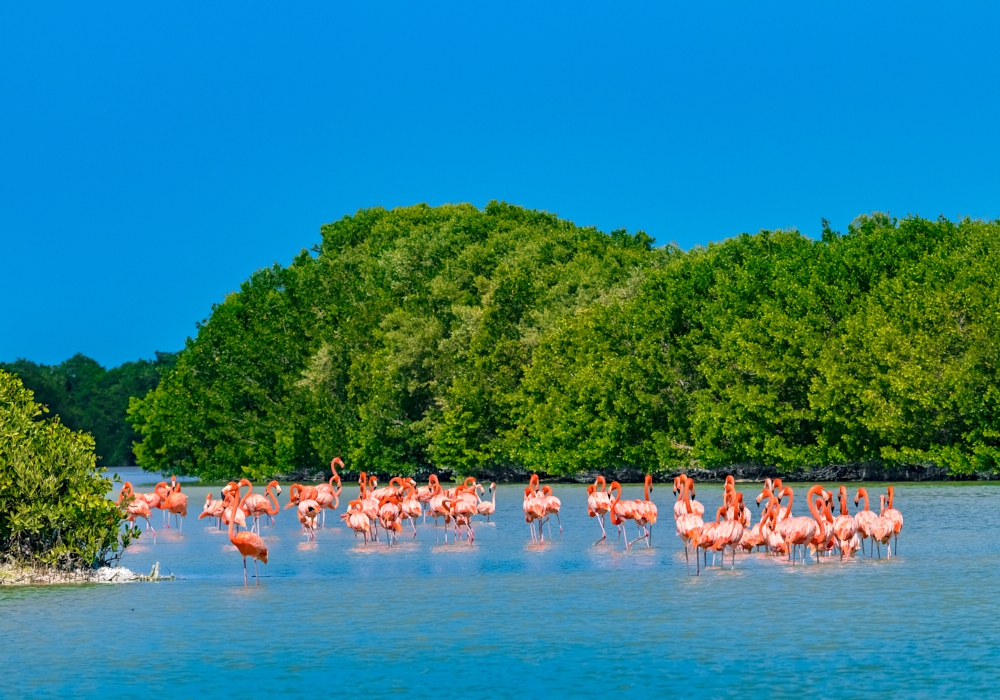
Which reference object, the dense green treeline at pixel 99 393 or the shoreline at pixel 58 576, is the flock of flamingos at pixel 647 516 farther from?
the dense green treeline at pixel 99 393

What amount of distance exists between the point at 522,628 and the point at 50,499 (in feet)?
34.4

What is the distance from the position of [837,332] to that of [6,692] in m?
56.8

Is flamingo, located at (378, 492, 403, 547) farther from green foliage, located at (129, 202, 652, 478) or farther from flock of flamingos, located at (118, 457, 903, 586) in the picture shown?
green foliage, located at (129, 202, 652, 478)

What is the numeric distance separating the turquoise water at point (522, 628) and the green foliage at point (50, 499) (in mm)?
1149

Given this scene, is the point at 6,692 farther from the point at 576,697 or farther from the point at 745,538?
the point at 745,538

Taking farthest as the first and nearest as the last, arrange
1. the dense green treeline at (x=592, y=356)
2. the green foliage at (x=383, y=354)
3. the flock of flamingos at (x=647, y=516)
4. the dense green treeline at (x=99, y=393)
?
the dense green treeline at (x=99, y=393) → the green foliage at (x=383, y=354) → the dense green treeline at (x=592, y=356) → the flock of flamingos at (x=647, y=516)

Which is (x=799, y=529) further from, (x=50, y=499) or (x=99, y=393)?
(x=99, y=393)

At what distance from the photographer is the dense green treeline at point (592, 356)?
204 feet

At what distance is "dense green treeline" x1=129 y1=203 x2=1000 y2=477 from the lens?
62.2m

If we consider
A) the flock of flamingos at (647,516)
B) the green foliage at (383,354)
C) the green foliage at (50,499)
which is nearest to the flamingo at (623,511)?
the flock of flamingos at (647,516)

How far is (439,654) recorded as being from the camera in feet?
60.4

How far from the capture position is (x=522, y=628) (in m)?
20.3

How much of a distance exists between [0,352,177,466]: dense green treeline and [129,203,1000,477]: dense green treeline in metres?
39.7

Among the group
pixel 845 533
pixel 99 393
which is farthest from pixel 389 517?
pixel 99 393
